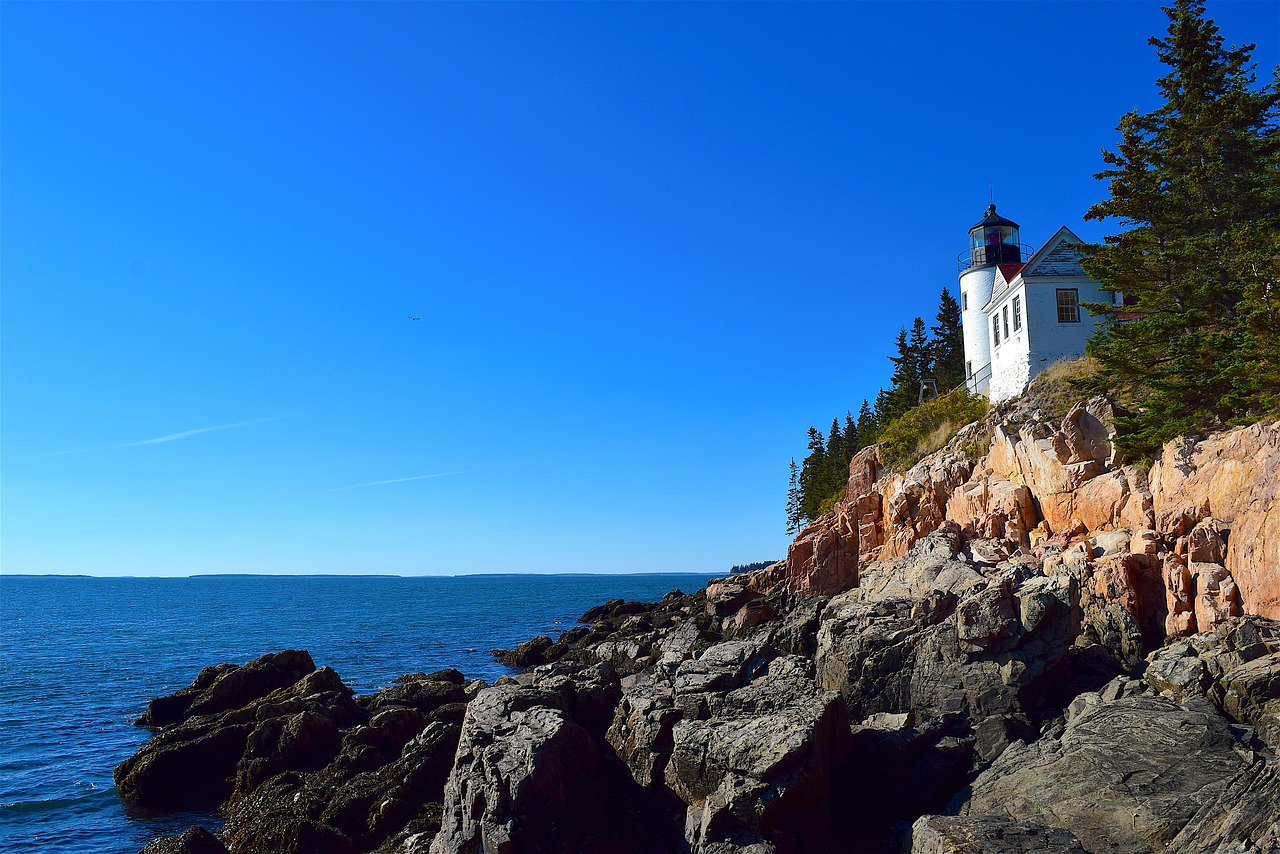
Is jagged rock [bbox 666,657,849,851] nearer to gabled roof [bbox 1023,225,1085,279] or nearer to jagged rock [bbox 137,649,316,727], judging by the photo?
jagged rock [bbox 137,649,316,727]

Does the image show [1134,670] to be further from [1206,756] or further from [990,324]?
[990,324]

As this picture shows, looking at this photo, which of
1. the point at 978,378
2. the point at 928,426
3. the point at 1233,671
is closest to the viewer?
the point at 1233,671

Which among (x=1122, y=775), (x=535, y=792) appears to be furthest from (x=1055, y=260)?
(x=535, y=792)

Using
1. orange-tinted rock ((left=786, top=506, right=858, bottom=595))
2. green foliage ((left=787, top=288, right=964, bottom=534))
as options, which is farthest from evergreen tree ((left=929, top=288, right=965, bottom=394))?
orange-tinted rock ((left=786, top=506, right=858, bottom=595))

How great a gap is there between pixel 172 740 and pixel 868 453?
33307 mm

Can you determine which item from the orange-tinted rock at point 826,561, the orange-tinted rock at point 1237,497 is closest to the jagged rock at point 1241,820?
the orange-tinted rock at point 1237,497

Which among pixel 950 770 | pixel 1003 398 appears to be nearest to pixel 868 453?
pixel 1003 398

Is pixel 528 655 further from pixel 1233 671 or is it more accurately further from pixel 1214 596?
pixel 1233 671

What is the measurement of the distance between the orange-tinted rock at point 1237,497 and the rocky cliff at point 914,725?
56 mm

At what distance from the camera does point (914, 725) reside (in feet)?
53.2

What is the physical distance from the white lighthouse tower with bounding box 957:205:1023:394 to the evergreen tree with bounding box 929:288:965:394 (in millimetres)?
11959

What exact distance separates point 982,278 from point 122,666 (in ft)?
171

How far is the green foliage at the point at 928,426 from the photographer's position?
1517 inches

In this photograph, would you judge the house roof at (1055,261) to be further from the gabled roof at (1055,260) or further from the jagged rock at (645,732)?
the jagged rock at (645,732)
